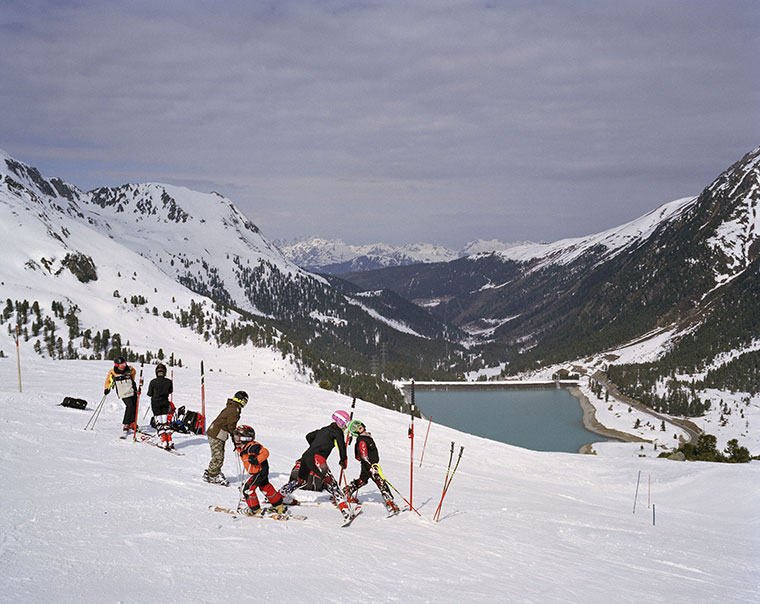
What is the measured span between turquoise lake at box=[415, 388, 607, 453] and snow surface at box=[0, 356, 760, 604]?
320 feet

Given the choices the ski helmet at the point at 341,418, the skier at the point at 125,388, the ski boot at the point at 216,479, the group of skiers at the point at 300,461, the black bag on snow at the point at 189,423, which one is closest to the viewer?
the group of skiers at the point at 300,461

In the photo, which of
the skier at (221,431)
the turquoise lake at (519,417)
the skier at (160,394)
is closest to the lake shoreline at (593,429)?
the turquoise lake at (519,417)

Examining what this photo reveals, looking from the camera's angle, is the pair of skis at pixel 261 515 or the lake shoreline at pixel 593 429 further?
the lake shoreline at pixel 593 429

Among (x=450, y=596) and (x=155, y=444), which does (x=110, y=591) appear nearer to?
(x=450, y=596)

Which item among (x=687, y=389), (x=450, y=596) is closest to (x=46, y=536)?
(x=450, y=596)

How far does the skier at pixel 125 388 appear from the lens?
1952 cm

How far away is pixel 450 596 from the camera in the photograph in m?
9.12

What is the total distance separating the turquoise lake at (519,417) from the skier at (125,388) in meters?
104

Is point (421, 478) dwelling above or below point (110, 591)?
below

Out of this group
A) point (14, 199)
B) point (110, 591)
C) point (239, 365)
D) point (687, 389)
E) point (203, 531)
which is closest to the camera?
point (110, 591)

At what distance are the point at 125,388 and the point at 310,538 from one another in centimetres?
1124

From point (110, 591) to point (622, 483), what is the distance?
99.5 ft

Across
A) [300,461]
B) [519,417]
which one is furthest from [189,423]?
[519,417]

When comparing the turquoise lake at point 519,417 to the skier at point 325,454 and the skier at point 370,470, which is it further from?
the skier at point 325,454
